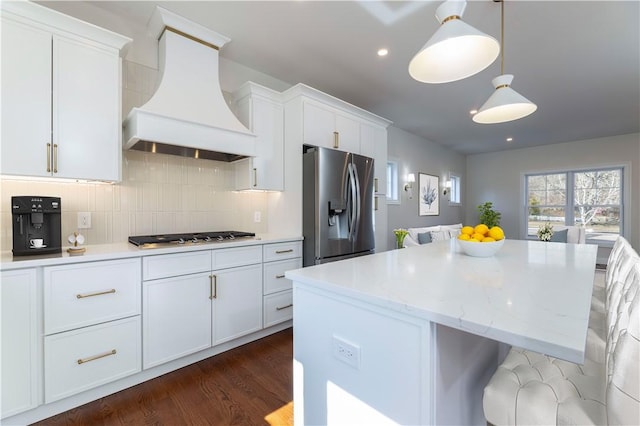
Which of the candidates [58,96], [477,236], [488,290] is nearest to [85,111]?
[58,96]

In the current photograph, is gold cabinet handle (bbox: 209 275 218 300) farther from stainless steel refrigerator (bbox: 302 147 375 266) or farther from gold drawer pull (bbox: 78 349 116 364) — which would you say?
stainless steel refrigerator (bbox: 302 147 375 266)

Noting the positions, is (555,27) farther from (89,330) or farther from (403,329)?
(89,330)

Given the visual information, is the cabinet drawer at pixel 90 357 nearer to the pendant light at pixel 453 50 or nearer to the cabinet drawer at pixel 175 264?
the cabinet drawer at pixel 175 264

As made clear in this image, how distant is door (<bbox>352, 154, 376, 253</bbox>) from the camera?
3.13 m

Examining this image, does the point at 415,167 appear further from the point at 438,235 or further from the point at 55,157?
the point at 55,157

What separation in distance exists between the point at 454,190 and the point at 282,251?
602cm

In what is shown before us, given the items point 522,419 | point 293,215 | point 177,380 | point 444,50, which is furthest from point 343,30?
point 177,380

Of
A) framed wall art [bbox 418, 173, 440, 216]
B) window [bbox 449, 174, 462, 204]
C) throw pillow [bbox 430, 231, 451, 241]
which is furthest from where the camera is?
window [bbox 449, 174, 462, 204]

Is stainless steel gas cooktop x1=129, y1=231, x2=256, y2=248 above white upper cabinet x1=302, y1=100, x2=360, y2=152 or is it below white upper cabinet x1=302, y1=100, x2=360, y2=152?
below

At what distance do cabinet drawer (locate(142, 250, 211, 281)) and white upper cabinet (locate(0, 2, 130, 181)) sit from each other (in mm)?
647

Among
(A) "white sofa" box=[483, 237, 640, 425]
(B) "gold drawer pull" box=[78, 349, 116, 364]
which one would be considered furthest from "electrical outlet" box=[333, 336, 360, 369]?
(B) "gold drawer pull" box=[78, 349, 116, 364]

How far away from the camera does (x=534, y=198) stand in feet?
22.3

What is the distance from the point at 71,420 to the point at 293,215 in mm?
2113

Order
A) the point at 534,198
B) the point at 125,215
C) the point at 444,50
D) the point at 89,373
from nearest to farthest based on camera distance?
the point at 444,50 → the point at 89,373 → the point at 125,215 → the point at 534,198
